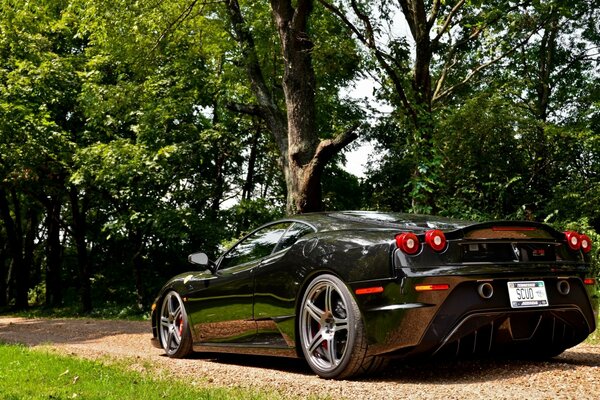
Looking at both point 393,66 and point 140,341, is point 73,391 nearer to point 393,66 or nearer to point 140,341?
point 140,341

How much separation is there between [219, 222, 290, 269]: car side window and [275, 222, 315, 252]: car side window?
83 millimetres

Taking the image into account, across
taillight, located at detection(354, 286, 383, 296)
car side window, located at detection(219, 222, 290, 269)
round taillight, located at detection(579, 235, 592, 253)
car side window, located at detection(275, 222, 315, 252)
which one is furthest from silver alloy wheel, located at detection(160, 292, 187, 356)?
round taillight, located at detection(579, 235, 592, 253)

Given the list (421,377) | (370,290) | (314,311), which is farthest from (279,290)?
(421,377)

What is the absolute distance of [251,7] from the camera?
1633cm

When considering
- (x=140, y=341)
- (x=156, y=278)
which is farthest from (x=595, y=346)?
(x=156, y=278)

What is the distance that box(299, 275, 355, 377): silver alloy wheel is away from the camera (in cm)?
464

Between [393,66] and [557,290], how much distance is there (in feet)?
28.3

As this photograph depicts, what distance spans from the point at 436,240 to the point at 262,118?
28.1ft

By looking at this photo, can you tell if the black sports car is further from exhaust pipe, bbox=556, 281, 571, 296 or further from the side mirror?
the side mirror

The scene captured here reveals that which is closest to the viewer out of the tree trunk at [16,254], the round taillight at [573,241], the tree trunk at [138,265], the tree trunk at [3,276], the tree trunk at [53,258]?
the round taillight at [573,241]

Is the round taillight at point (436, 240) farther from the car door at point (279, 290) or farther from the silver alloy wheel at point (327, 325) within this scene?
the car door at point (279, 290)

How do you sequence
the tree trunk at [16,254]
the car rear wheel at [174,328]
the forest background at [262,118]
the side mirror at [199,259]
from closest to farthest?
the side mirror at [199,259] → the car rear wheel at [174,328] → the forest background at [262,118] → the tree trunk at [16,254]

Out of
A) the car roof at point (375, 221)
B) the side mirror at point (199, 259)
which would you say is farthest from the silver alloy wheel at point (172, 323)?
the car roof at point (375, 221)

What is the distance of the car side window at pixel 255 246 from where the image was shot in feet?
19.0
